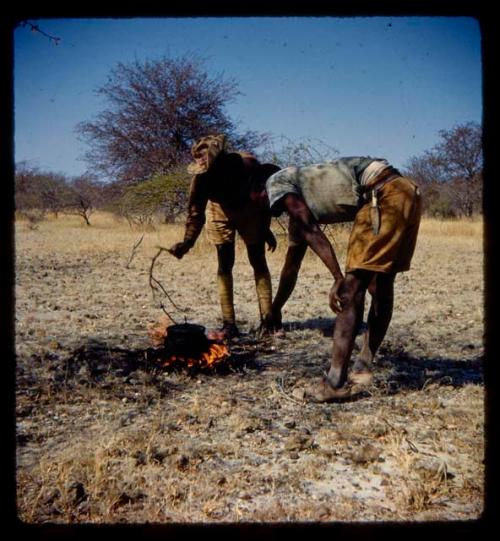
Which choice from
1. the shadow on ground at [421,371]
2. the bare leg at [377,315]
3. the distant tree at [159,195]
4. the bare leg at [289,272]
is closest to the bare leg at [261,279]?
the bare leg at [289,272]

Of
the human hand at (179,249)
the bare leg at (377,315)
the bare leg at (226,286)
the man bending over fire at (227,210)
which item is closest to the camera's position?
the bare leg at (377,315)

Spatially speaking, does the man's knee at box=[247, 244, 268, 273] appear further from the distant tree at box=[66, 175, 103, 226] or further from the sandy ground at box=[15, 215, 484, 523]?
the distant tree at box=[66, 175, 103, 226]

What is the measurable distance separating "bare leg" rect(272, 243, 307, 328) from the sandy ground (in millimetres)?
326

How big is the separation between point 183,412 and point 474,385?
2.08 meters

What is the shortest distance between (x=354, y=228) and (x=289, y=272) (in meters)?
1.60

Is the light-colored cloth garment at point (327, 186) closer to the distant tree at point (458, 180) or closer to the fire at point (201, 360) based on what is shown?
the fire at point (201, 360)

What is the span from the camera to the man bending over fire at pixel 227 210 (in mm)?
4875

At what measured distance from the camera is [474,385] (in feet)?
13.0

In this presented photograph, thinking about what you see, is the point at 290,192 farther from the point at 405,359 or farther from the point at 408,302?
the point at 408,302

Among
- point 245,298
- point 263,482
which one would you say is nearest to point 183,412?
point 263,482

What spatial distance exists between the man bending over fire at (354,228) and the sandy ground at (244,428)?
37 cm

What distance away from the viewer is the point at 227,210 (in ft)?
17.7

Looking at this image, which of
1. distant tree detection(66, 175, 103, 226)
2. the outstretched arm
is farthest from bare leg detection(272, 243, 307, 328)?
distant tree detection(66, 175, 103, 226)

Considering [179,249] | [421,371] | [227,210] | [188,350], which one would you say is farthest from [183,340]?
[421,371]
